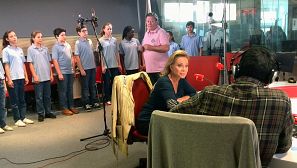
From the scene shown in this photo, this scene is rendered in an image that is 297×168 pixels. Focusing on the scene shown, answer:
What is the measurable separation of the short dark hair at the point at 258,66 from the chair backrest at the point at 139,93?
1391mm

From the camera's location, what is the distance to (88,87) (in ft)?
19.1

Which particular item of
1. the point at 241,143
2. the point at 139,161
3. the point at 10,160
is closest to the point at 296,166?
the point at 241,143

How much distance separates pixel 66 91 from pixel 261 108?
4556 mm

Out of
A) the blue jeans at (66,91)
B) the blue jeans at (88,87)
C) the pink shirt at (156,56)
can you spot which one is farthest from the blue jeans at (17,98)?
the pink shirt at (156,56)

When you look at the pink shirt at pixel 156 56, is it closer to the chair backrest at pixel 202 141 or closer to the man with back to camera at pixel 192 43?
the chair backrest at pixel 202 141

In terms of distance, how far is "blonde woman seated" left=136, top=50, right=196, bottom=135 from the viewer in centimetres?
248

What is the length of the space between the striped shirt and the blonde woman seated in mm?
975

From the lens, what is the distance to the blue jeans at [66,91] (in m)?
5.41

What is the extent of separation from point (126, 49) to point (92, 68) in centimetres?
68

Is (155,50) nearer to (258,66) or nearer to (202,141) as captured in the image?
(258,66)

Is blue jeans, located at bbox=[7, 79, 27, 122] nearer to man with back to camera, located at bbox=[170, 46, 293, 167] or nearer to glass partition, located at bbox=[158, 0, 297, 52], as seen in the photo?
glass partition, located at bbox=[158, 0, 297, 52]

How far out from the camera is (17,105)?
4879 mm

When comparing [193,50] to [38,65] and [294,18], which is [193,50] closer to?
[294,18]

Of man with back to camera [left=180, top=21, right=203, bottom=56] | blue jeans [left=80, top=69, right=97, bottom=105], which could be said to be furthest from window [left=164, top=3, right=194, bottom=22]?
blue jeans [left=80, top=69, right=97, bottom=105]
